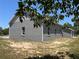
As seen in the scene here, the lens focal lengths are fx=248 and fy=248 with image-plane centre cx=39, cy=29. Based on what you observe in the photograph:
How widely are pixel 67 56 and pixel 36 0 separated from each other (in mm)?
7058

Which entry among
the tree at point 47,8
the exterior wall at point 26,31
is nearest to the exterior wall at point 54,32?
the exterior wall at point 26,31

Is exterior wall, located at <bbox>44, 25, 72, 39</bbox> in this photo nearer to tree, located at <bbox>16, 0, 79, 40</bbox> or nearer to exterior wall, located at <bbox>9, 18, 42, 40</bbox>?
exterior wall, located at <bbox>9, 18, 42, 40</bbox>

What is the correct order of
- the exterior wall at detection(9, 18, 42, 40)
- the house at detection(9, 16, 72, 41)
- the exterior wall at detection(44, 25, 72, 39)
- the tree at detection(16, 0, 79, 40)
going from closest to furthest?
the tree at detection(16, 0, 79, 40) → the house at detection(9, 16, 72, 41) → the exterior wall at detection(9, 18, 42, 40) → the exterior wall at detection(44, 25, 72, 39)

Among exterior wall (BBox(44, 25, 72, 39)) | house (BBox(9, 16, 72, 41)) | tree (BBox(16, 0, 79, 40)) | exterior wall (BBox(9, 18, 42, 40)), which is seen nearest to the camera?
tree (BBox(16, 0, 79, 40))

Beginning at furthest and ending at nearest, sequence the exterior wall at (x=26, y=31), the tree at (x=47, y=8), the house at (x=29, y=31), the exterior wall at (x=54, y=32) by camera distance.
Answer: the exterior wall at (x=54, y=32) < the exterior wall at (x=26, y=31) < the house at (x=29, y=31) < the tree at (x=47, y=8)

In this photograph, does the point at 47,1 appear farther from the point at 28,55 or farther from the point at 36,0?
the point at 28,55

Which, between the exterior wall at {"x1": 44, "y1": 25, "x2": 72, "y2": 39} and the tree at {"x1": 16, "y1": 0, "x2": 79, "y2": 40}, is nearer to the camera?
the tree at {"x1": 16, "y1": 0, "x2": 79, "y2": 40}

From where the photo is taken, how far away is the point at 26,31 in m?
39.0

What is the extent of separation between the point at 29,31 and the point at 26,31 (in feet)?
2.01

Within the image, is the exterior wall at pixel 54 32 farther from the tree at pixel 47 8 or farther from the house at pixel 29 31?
the tree at pixel 47 8

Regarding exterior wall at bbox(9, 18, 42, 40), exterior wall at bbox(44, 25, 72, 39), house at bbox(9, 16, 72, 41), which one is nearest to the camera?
house at bbox(9, 16, 72, 41)

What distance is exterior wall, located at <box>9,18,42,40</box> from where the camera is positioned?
37328mm

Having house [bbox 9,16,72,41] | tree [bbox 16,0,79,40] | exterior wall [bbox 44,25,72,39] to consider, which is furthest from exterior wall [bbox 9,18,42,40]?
tree [bbox 16,0,79,40]

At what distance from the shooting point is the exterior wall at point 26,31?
3733cm
